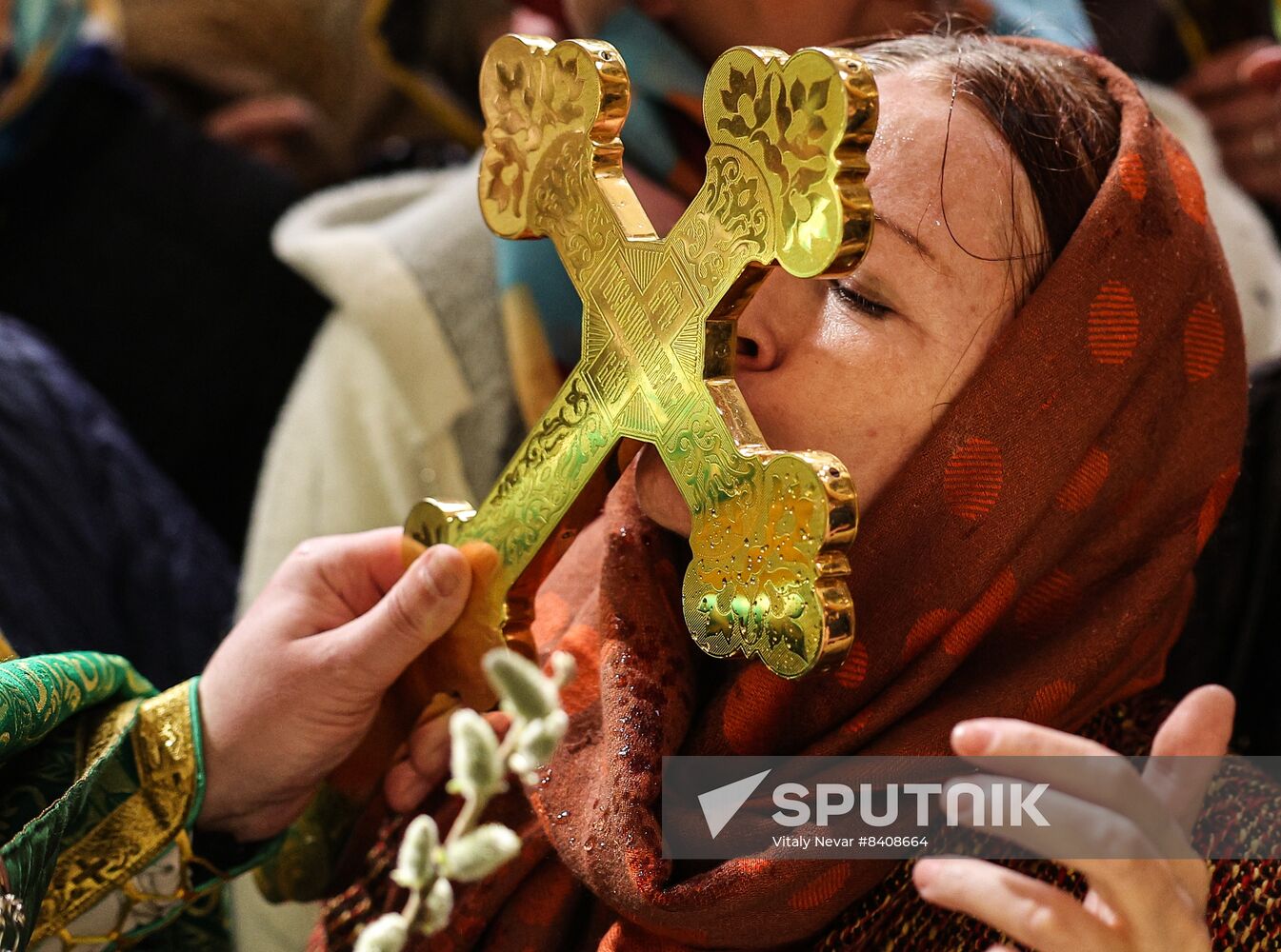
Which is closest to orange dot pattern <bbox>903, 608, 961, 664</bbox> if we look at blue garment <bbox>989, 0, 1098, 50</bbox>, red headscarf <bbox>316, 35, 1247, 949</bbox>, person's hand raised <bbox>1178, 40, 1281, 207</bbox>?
red headscarf <bbox>316, 35, 1247, 949</bbox>

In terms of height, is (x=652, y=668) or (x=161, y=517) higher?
(x=652, y=668)

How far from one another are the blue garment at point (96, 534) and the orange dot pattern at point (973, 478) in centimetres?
70

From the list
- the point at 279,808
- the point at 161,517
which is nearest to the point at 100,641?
the point at 161,517

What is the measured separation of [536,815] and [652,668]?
0.12m

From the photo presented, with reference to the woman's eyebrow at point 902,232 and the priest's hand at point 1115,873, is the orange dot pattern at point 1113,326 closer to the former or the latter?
the woman's eyebrow at point 902,232

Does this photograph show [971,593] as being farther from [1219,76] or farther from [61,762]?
[1219,76]

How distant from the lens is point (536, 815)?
72 cm

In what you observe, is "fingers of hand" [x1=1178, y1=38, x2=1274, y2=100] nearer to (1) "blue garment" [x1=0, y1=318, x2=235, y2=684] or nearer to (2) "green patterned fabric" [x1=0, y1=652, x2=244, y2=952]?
(1) "blue garment" [x1=0, y1=318, x2=235, y2=684]

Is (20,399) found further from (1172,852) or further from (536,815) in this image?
(1172,852)

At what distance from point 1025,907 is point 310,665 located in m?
0.36

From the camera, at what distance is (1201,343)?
0.69 meters

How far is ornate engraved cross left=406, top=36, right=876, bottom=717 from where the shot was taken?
1.70 ft

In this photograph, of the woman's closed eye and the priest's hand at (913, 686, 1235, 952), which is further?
the woman's closed eye

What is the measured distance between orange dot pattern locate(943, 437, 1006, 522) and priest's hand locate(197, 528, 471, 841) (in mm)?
226
